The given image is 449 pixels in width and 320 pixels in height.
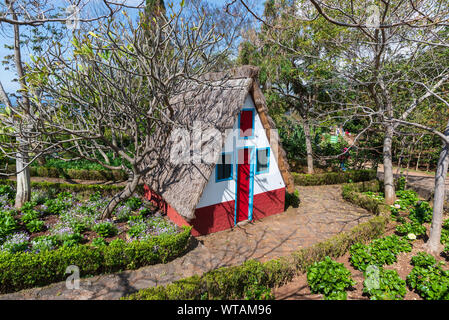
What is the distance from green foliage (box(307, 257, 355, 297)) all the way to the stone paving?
1917 millimetres

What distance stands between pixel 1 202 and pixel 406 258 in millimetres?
14175

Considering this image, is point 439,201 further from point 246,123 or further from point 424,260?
point 246,123

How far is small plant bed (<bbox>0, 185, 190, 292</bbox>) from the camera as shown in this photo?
584cm

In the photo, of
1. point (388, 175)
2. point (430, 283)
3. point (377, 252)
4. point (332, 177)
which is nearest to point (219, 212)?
point (377, 252)

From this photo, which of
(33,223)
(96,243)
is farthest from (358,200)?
(33,223)

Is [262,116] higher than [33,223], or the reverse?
[262,116]

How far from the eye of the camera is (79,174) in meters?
15.2

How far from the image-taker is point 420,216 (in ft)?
32.2

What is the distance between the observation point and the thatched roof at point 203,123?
26.2 feet

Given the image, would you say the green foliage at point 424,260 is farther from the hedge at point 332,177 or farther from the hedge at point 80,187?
the hedge at point 80,187

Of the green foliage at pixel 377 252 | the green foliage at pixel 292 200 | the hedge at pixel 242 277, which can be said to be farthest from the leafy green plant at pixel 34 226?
the green foliage at pixel 292 200

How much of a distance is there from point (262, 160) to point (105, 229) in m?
6.11

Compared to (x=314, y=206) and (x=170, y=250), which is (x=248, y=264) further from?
(x=314, y=206)

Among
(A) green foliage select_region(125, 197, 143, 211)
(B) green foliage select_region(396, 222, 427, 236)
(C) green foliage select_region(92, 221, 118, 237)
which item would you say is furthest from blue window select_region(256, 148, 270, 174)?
(C) green foliage select_region(92, 221, 118, 237)
